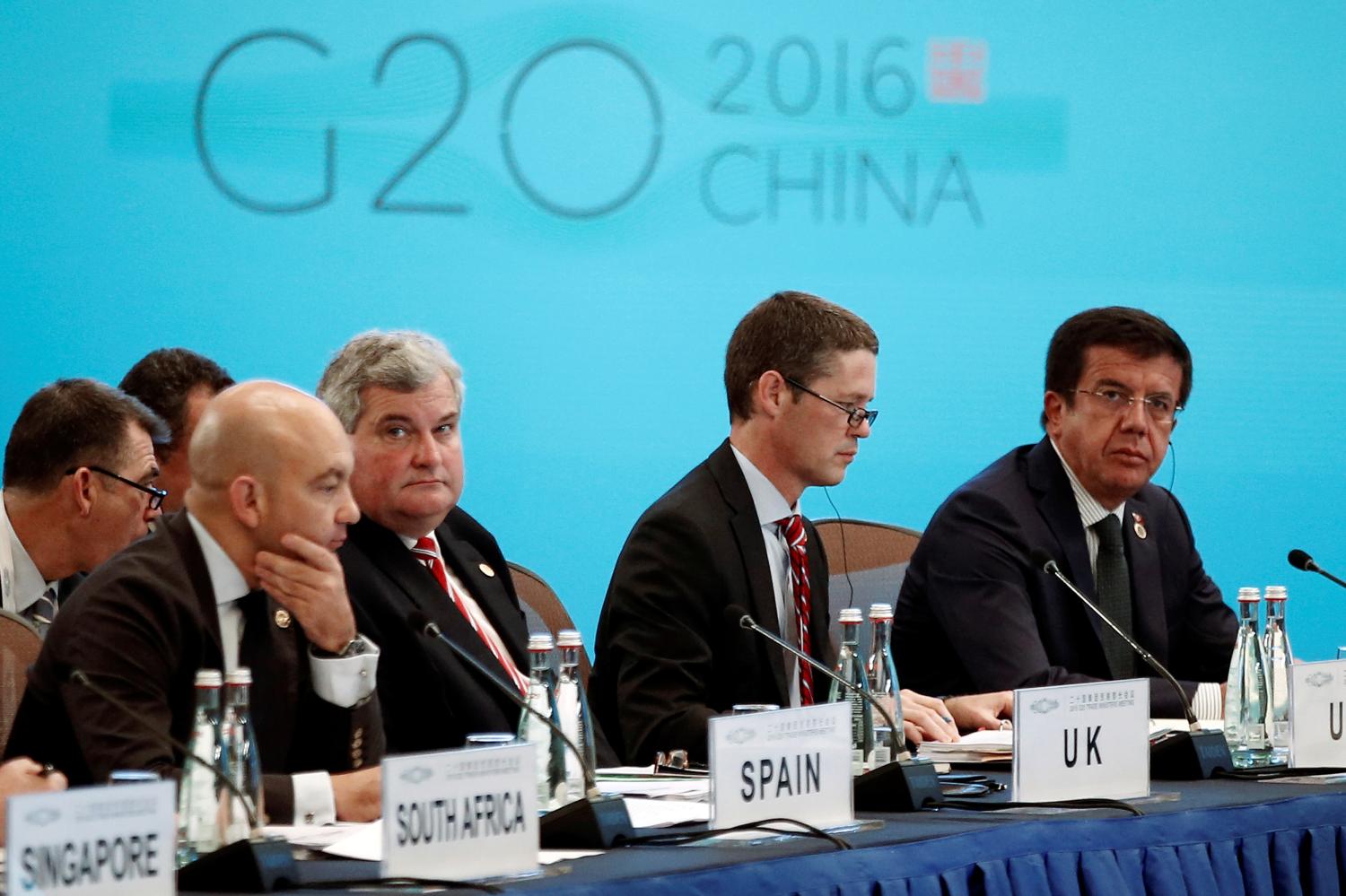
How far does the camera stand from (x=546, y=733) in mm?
2287

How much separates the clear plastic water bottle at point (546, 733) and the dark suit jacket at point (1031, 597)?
1300 mm

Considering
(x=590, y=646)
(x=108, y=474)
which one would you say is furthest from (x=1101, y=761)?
(x=590, y=646)

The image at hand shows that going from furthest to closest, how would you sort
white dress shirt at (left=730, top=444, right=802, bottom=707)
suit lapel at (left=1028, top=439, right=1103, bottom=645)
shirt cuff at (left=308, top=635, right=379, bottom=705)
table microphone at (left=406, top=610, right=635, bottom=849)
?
suit lapel at (left=1028, top=439, right=1103, bottom=645) < white dress shirt at (left=730, top=444, right=802, bottom=707) < shirt cuff at (left=308, top=635, right=379, bottom=705) < table microphone at (left=406, top=610, right=635, bottom=849)

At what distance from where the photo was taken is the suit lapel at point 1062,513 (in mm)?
3602

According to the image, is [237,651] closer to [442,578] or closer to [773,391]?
[442,578]

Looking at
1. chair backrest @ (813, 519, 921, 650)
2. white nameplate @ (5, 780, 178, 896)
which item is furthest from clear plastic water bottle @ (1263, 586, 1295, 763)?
Answer: white nameplate @ (5, 780, 178, 896)

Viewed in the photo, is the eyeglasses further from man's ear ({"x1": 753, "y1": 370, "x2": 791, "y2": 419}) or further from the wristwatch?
the wristwatch

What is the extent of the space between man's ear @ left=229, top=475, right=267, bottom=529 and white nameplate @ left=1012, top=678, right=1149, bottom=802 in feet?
3.15

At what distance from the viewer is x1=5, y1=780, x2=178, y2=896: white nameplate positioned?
157cm

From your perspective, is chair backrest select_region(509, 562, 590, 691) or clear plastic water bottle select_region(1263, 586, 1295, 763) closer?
clear plastic water bottle select_region(1263, 586, 1295, 763)

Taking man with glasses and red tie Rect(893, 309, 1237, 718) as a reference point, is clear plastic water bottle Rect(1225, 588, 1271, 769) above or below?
below

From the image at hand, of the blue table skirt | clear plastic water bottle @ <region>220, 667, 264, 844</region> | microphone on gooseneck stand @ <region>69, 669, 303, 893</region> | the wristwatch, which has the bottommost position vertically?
the blue table skirt

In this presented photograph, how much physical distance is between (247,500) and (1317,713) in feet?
5.03

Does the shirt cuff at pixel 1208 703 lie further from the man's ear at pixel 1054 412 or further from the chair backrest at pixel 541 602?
the chair backrest at pixel 541 602
